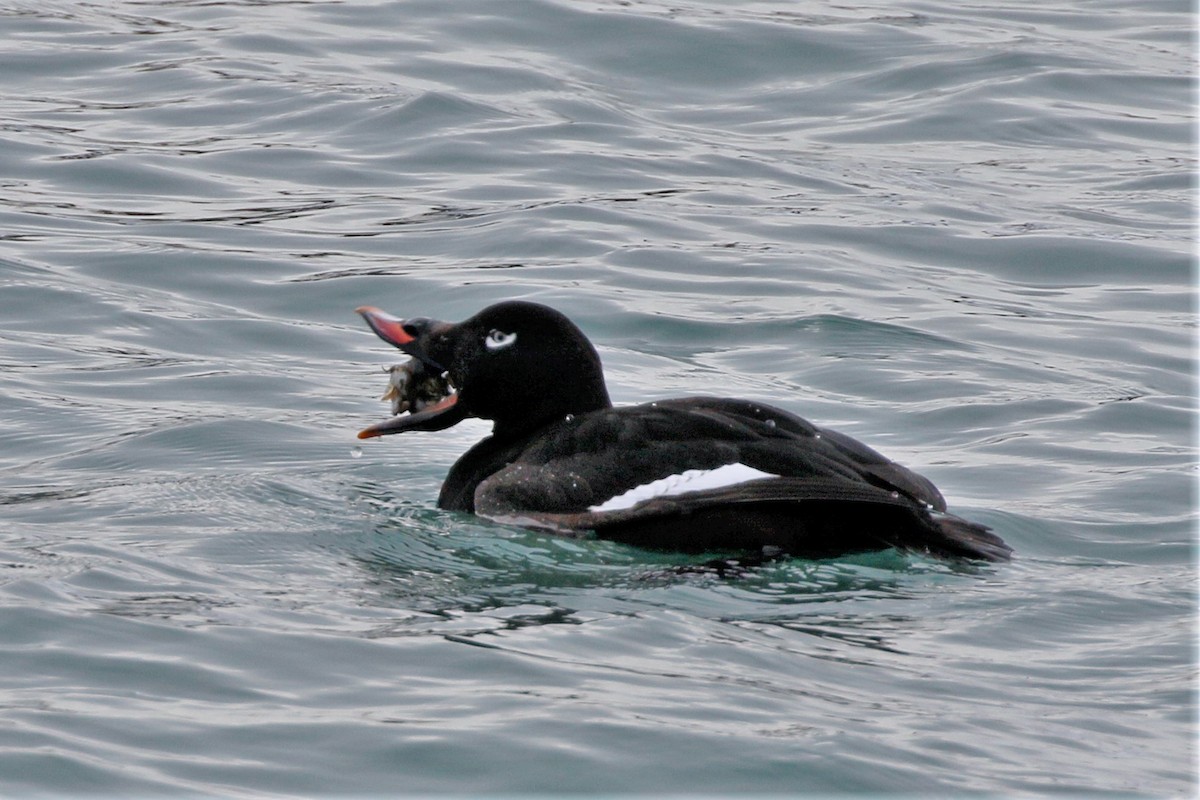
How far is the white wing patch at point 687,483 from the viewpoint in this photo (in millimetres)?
5574

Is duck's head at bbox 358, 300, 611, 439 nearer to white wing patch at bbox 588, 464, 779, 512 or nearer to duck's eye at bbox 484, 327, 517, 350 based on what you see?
duck's eye at bbox 484, 327, 517, 350

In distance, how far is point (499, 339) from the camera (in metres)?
6.23

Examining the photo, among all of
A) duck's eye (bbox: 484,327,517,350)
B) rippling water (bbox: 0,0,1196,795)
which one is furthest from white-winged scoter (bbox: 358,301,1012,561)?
rippling water (bbox: 0,0,1196,795)

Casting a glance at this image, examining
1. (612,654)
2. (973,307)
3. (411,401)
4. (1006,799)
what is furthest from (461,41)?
(1006,799)

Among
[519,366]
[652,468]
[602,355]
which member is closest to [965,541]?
Result: [652,468]

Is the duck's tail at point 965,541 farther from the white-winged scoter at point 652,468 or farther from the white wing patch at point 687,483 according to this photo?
the white wing patch at point 687,483

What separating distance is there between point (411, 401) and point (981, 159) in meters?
6.15

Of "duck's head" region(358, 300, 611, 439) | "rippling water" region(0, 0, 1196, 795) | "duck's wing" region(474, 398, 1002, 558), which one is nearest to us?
"rippling water" region(0, 0, 1196, 795)

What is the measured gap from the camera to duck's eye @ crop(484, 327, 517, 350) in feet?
20.4

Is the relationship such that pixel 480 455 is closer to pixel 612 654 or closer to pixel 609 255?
pixel 612 654

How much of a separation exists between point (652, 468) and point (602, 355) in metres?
2.74

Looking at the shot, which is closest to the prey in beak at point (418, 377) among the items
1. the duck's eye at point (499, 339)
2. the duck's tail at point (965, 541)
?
the duck's eye at point (499, 339)

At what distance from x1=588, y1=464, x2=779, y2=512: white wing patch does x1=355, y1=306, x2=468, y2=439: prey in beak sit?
0.95 meters

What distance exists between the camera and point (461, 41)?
14062 mm
